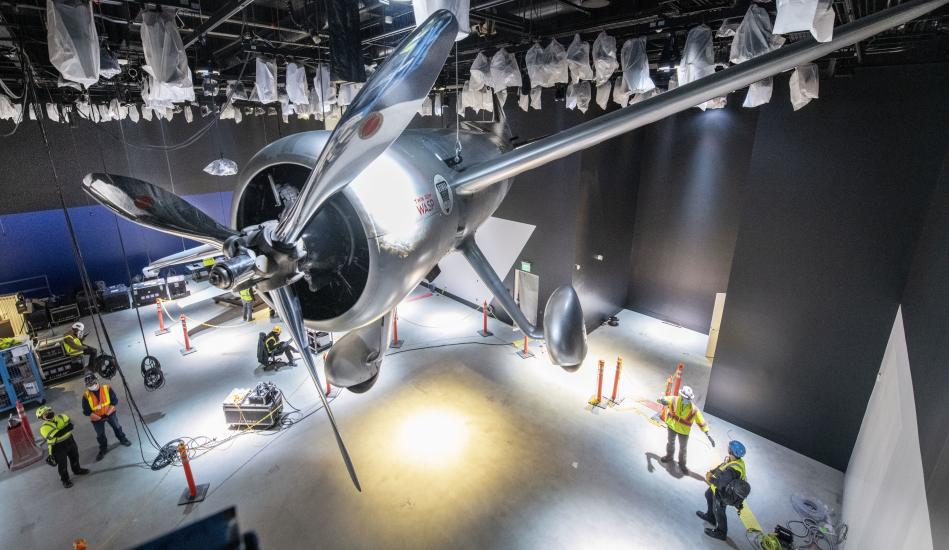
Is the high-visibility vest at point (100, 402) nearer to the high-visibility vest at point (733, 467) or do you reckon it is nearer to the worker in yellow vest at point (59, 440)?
the worker in yellow vest at point (59, 440)

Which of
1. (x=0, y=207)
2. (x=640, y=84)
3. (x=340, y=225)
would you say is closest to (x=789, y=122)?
(x=640, y=84)

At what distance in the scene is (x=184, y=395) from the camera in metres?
9.24

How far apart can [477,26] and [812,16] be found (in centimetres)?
484

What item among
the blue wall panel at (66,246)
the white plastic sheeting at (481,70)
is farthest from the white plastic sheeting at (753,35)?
the blue wall panel at (66,246)

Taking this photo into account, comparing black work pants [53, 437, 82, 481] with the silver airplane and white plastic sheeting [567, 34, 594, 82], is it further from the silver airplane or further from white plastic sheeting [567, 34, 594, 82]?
white plastic sheeting [567, 34, 594, 82]

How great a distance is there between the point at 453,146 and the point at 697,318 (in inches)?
425

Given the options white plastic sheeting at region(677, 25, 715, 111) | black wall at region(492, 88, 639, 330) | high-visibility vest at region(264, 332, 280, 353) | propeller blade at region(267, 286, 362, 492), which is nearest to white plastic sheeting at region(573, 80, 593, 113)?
black wall at region(492, 88, 639, 330)

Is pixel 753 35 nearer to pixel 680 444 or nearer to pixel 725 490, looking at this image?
pixel 725 490

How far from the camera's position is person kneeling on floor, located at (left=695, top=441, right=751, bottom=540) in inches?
217

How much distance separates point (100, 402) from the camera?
290 inches

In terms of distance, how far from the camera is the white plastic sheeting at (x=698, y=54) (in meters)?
4.88

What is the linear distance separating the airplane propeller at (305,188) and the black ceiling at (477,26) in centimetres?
273

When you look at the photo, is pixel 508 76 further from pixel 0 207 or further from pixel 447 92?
pixel 0 207

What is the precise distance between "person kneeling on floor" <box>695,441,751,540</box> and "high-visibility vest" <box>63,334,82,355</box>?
44.2 ft
